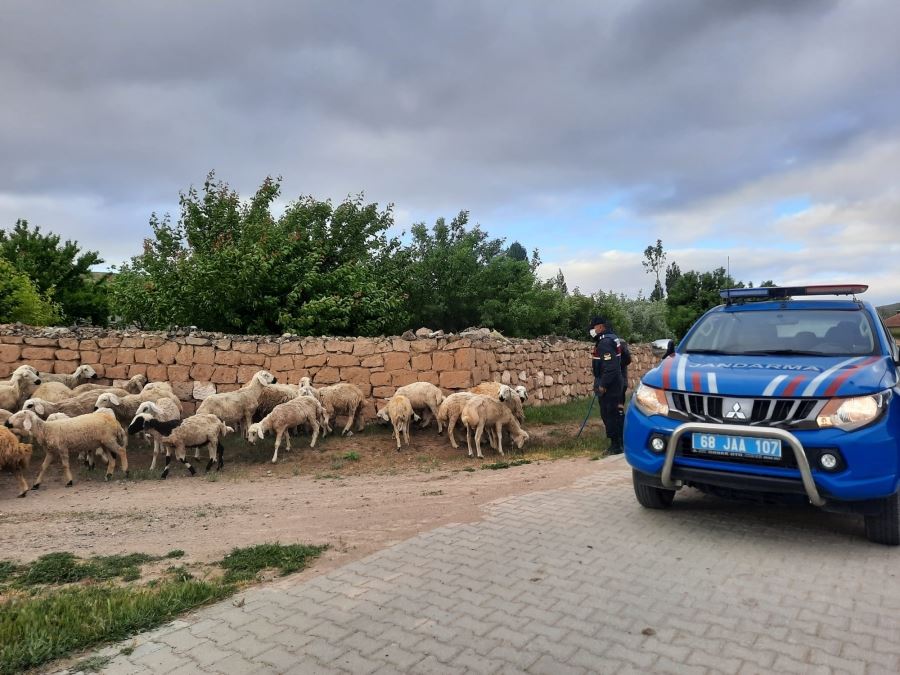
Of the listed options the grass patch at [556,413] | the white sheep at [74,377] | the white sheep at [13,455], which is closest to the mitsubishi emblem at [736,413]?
the grass patch at [556,413]

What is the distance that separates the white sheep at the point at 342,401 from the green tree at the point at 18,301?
42.7ft

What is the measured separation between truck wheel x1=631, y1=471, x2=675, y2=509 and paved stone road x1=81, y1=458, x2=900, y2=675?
1.22ft

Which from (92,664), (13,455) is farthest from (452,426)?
(92,664)

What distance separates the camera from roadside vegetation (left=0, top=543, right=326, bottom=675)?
132 inches

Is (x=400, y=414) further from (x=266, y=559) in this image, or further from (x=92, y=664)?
(x=92, y=664)

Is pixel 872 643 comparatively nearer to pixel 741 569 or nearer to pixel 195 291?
pixel 741 569

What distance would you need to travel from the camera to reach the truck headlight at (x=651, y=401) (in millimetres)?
5074

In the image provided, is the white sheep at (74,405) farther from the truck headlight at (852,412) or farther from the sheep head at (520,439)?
the truck headlight at (852,412)

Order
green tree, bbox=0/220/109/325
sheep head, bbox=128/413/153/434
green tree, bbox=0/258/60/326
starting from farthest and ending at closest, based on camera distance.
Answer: green tree, bbox=0/220/109/325 < green tree, bbox=0/258/60/326 < sheep head, bbox=128/413/153/434

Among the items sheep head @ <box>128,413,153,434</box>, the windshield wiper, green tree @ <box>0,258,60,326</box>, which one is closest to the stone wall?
sheep head @ <box>128,413,153,434</box>

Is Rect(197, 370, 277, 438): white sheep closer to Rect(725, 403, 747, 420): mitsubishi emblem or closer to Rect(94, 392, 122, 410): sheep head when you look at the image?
Rect(94, 392, 122, 410): sheep head

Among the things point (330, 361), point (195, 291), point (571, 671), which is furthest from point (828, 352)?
point (195, 291)

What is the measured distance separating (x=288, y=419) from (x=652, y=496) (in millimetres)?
6479

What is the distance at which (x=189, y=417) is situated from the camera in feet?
30.9
